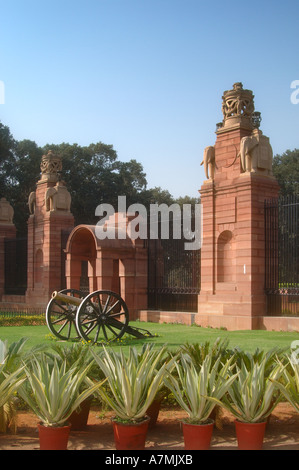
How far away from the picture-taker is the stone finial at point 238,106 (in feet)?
49.9

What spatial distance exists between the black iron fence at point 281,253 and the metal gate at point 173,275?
2.61 m

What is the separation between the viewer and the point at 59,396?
475 centimetres

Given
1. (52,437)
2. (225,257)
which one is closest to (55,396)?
(52,437)

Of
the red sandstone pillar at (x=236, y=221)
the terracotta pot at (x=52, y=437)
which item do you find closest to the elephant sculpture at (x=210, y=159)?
the red sandstone pillar at (x=236, y=221)

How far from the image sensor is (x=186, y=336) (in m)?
12.7

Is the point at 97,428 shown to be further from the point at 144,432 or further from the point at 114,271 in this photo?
the point at 114,271

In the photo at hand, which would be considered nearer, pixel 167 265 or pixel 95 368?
pixel 95 368

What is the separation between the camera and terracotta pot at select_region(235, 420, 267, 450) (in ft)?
15.6

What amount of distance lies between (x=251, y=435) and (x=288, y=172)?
39.0m

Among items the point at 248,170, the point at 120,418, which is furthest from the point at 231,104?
the point at 120,418

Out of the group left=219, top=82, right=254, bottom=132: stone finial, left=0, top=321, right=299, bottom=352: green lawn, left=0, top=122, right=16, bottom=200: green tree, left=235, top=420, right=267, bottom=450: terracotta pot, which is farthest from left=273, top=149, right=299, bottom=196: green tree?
left=235, top=420, right=267, bottom=450: terracotta pot

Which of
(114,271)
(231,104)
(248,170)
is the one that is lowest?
(114,271)

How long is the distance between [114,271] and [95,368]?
12.1 m
